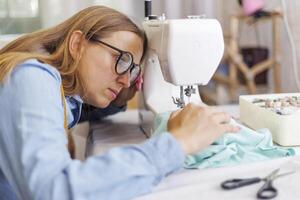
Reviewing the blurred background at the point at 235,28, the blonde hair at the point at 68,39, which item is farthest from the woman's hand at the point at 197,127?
the blurred background at the point at 235,28

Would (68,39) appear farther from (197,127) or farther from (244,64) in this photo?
(244,64)

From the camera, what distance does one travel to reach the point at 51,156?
0.64 m

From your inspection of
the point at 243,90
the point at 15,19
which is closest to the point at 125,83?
the point at 15,19

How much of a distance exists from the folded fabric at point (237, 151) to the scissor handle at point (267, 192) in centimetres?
15

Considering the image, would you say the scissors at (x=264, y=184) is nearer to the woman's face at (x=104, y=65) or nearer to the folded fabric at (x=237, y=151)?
the folded fabric at (x=237, y=151)

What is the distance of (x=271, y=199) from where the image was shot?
0.66m

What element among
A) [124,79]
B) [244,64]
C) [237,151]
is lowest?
[244,64]

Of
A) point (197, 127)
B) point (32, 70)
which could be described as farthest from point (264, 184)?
point (32, 70)

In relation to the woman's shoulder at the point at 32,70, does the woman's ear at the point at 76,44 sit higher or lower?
higher

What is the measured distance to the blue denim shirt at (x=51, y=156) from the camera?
63cm

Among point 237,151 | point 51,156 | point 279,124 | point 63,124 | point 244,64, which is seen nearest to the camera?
point 51,156

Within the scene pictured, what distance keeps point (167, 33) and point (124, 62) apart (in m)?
0.12

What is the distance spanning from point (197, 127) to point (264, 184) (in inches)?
5.9

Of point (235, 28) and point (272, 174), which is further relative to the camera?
point (235, 28)
